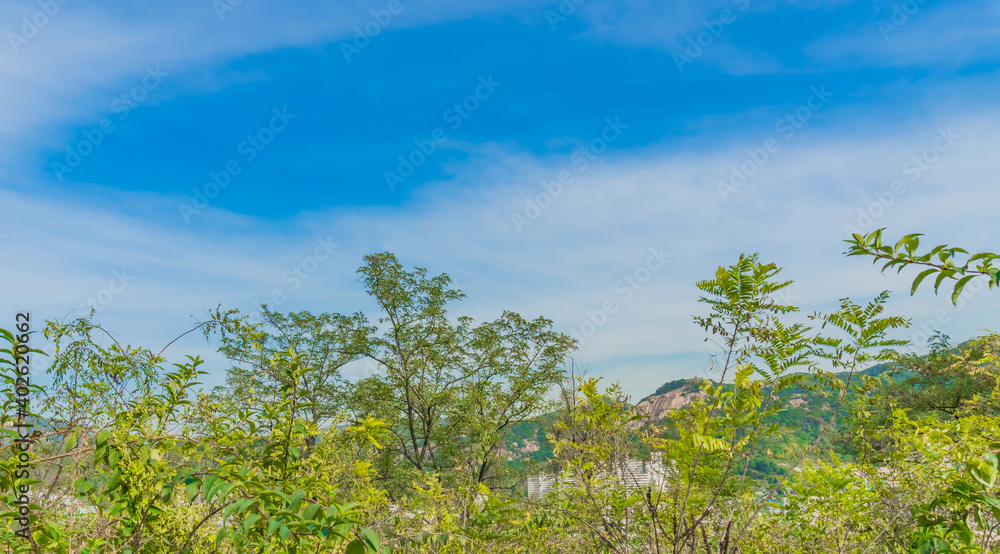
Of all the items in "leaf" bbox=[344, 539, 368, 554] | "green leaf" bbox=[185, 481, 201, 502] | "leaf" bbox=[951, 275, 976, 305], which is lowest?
"leaf" bbox=[344, 539, 368, 554]

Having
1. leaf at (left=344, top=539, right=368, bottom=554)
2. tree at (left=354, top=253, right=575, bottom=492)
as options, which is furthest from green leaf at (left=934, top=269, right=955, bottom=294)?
tree at (left=354, top=253, right=575, bottom=492)

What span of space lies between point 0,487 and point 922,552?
3.35 m

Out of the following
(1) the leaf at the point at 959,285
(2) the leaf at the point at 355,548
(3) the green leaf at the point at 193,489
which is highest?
(1) the leaf at the point at 959,285

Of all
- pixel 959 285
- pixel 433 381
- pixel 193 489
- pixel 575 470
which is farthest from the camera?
pixel 433 381

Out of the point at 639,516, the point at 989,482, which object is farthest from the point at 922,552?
the point at 639,516

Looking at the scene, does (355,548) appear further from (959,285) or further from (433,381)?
(433,381)

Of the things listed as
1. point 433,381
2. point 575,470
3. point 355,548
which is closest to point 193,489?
point 355,548

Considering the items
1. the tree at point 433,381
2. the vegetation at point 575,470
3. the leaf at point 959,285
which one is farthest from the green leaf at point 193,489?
the tree at point 433,381

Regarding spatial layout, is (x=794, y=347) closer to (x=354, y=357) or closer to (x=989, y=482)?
(x=989, y=482)

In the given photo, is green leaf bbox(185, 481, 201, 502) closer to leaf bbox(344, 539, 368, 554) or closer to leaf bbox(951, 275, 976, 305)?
leaf bbox(344, 539, 368, 554)

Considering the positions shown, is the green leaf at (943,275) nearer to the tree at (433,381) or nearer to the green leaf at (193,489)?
the green leaf at (193,489)

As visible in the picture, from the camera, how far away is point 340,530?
1598 millimetres

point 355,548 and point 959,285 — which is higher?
point 959,285

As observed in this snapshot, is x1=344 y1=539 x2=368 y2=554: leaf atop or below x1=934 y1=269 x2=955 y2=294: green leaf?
below
